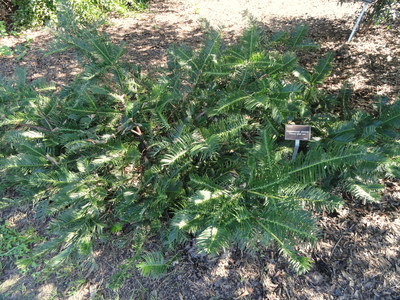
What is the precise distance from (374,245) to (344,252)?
0.24 m

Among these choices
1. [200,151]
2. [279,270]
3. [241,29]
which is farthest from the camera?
[241,29]

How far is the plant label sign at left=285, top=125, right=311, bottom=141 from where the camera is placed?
6.21 ft

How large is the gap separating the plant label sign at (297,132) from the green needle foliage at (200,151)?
0.11 meters

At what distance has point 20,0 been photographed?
15.8 ft

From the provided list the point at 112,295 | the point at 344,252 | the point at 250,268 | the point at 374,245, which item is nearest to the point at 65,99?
the point at 112,295

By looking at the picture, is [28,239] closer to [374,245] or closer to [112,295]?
[112,295]

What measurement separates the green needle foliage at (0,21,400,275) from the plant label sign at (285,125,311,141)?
0.11 m

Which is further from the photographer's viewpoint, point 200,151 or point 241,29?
point 241,29

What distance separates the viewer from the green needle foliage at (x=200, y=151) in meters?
1.66

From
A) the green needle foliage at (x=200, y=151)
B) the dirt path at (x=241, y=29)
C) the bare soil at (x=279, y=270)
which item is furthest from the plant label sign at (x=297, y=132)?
the dirt path at (x=241, y=29)

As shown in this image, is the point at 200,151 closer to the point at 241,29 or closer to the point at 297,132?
the point at 297,132

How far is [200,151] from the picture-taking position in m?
1.88

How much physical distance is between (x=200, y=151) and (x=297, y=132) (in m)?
0.70

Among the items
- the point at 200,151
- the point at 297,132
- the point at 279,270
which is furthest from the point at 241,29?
the point at 279,270
